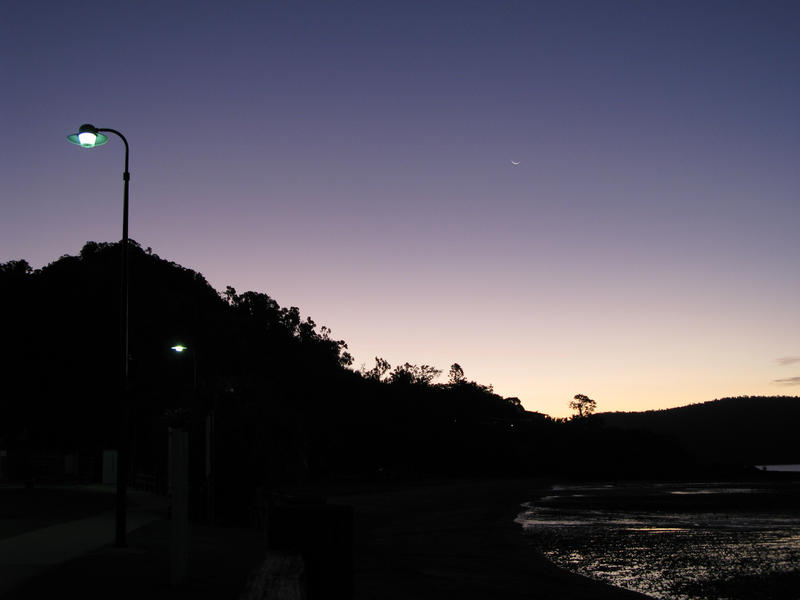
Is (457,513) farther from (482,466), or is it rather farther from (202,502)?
(482,466)

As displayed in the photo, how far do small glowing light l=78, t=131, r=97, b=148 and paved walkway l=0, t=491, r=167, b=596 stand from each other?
24.3 feet

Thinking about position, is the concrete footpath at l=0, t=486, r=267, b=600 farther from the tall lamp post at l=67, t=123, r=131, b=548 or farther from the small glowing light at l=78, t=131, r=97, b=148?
the small glowing light at l=78, t=131, r=97, b=148

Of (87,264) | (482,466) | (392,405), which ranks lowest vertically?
(482,466)

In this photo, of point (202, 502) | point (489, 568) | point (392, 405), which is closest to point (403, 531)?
point (202, 502)

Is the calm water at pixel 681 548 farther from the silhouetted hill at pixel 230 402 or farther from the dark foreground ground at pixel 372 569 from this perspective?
the silhouetted hill at pixel 230 402

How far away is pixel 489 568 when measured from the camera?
1705 centimetres

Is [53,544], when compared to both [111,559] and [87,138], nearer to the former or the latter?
[111,559]

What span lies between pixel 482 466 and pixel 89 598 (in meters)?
104

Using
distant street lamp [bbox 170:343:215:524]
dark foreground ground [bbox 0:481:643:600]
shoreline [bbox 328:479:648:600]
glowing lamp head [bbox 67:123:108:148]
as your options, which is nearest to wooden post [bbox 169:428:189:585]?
dark foreground ground [bbox 0:481:643:600]

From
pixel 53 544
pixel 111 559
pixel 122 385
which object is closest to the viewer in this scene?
pixel 111 559

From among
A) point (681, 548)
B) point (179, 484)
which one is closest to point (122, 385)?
point (179, 484)

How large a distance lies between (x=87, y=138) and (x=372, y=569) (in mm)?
9599

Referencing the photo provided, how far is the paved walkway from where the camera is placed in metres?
12.2

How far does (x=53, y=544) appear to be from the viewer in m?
15.8
